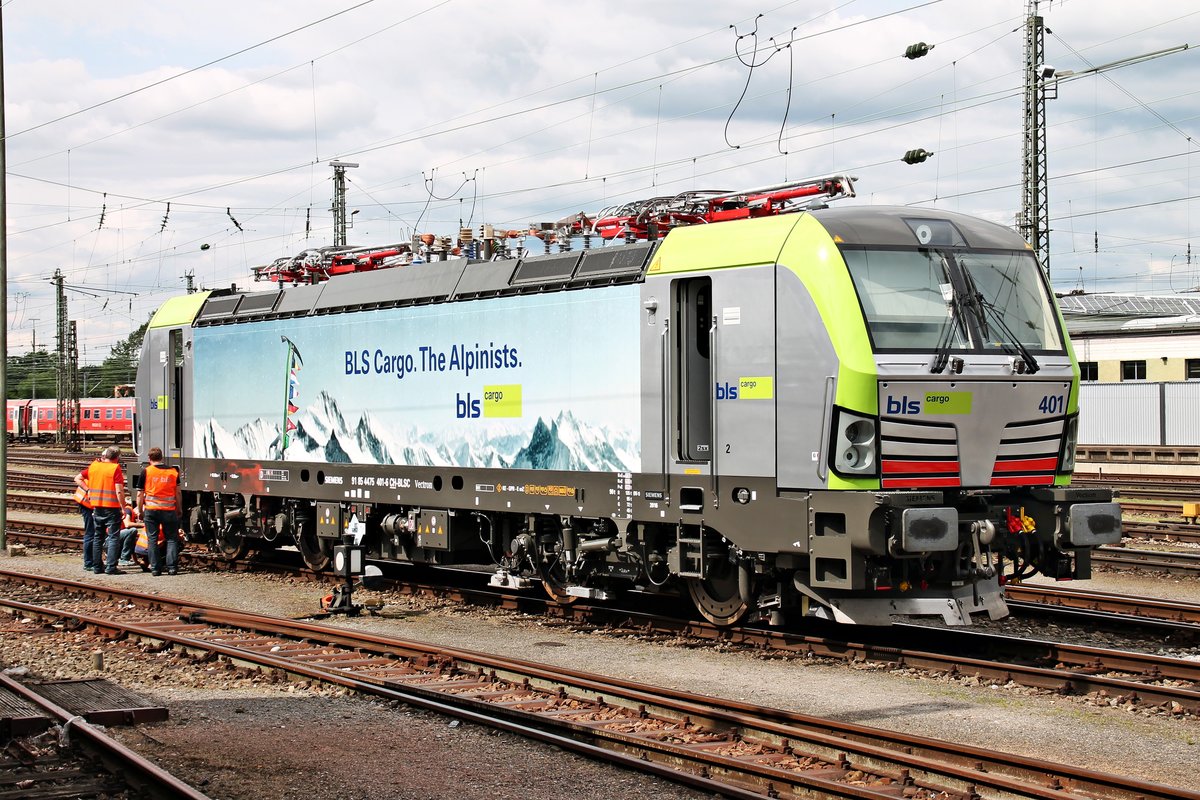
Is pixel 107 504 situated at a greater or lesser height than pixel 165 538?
greater

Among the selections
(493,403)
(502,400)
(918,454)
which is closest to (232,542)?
(493,403)

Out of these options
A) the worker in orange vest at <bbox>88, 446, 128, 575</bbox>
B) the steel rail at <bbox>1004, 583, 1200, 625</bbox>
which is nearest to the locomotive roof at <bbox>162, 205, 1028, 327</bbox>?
the worker in orange vest at <bbox>88, 446, 128, 575</bbox>

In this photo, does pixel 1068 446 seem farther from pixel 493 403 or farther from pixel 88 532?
pixel 88 532

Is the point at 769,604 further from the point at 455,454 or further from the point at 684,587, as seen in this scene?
the point at 455,454

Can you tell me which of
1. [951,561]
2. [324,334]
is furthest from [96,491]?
[951,561]

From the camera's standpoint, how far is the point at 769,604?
1165cm

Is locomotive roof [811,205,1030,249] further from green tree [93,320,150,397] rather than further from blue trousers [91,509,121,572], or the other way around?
green tree [93,320,150,397]

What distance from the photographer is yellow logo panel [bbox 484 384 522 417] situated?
1392cm

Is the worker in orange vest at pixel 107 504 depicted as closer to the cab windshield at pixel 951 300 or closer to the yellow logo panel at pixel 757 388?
the yellow logo panel at pixel 757 388

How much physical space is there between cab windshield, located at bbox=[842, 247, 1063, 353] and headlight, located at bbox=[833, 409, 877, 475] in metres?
0.63

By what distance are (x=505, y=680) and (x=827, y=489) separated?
9.92ft

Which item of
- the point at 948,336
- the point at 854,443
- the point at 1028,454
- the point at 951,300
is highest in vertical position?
the point at 951,300

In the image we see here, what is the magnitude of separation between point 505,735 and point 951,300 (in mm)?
5183

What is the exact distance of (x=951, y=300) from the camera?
1097 cm
